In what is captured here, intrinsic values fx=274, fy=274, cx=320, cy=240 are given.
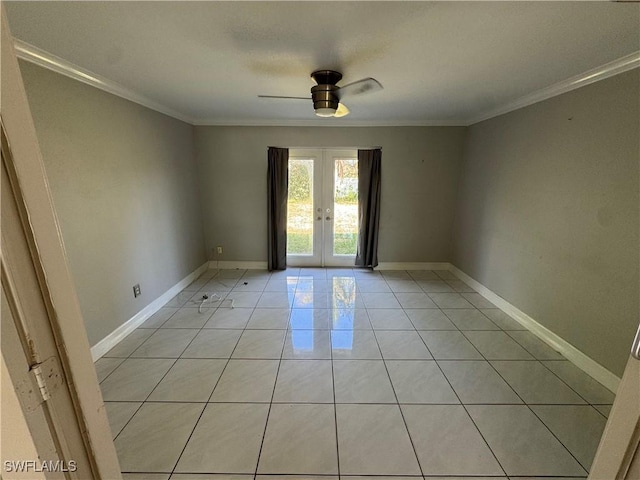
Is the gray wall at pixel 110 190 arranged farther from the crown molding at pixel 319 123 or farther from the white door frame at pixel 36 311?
the white door frame at pixel 36 311

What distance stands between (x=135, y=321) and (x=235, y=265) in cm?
188

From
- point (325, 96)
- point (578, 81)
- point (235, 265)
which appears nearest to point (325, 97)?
point (325, 96)

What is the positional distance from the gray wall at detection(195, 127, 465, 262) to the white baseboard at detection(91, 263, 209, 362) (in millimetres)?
967

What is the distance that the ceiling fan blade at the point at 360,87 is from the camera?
184 cm

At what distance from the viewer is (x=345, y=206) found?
175 inches

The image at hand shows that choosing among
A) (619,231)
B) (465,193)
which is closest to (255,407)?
(619,231)

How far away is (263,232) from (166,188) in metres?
1.53

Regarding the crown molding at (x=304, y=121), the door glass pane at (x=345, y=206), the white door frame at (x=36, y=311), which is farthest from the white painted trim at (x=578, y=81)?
the white door frame at (x=36, y=311)

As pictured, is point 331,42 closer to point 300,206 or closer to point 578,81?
point 578,81

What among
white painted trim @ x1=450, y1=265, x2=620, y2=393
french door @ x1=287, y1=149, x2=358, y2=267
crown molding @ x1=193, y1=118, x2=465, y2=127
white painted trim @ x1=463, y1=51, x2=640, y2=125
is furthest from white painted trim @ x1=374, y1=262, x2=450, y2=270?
white painted trim @ x1=463, y1=51, x2=640, y2=125

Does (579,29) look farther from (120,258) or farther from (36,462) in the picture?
(120,258)

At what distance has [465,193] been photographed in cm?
401

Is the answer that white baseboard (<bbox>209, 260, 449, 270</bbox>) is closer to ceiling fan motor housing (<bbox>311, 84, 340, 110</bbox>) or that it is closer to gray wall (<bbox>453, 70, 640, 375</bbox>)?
gray wall (<bbox>453, 70, 640, 375</bbox>)

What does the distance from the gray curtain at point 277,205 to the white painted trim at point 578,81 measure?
2.83 meters
